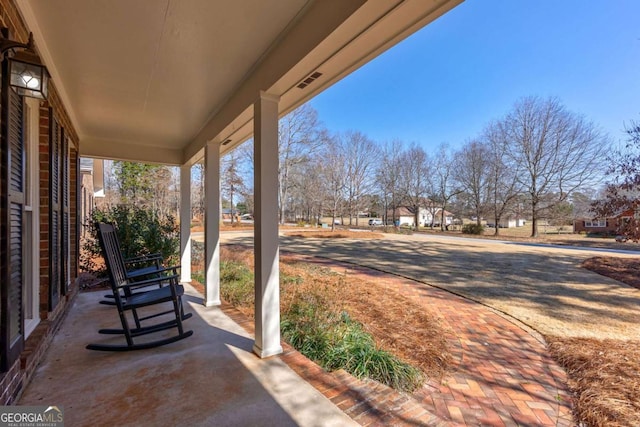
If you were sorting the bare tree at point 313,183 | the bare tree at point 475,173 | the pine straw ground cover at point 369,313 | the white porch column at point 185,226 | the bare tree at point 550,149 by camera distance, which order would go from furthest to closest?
the bare tree at point 313,183
the bare tree at point 475,173
the bare tree at point 550,149
the white porch column at point 185,226
the pine straw ground cover at point 369,313

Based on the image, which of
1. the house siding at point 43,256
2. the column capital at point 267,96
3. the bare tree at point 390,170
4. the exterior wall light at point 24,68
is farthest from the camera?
the bare tree at point 390,170

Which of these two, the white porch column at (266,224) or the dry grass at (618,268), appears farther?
the dry grass at (618,268)

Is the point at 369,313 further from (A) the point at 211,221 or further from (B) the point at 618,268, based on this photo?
(B) the point at 618,268

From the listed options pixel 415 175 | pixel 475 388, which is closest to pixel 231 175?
pixel 415 175

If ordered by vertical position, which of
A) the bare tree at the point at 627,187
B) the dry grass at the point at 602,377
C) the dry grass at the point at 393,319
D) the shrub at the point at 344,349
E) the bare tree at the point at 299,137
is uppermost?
the bare tree at the point at 299,137

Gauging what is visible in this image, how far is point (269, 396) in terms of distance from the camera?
1941 mm

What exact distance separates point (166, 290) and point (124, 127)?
2749mm

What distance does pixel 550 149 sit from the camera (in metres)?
17.4

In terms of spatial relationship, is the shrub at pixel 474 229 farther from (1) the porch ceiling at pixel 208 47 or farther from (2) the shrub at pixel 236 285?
(1) the porch ceiling at pixel 208 47

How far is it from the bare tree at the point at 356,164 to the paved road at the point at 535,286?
12.8 m

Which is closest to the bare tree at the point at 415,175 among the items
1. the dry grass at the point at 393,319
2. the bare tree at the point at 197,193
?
the bare tree at the point at 197,193

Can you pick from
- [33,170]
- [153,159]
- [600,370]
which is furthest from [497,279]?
[33,170]

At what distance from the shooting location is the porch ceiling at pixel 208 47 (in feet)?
5.57

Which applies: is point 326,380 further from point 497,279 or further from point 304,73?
point 497,279
